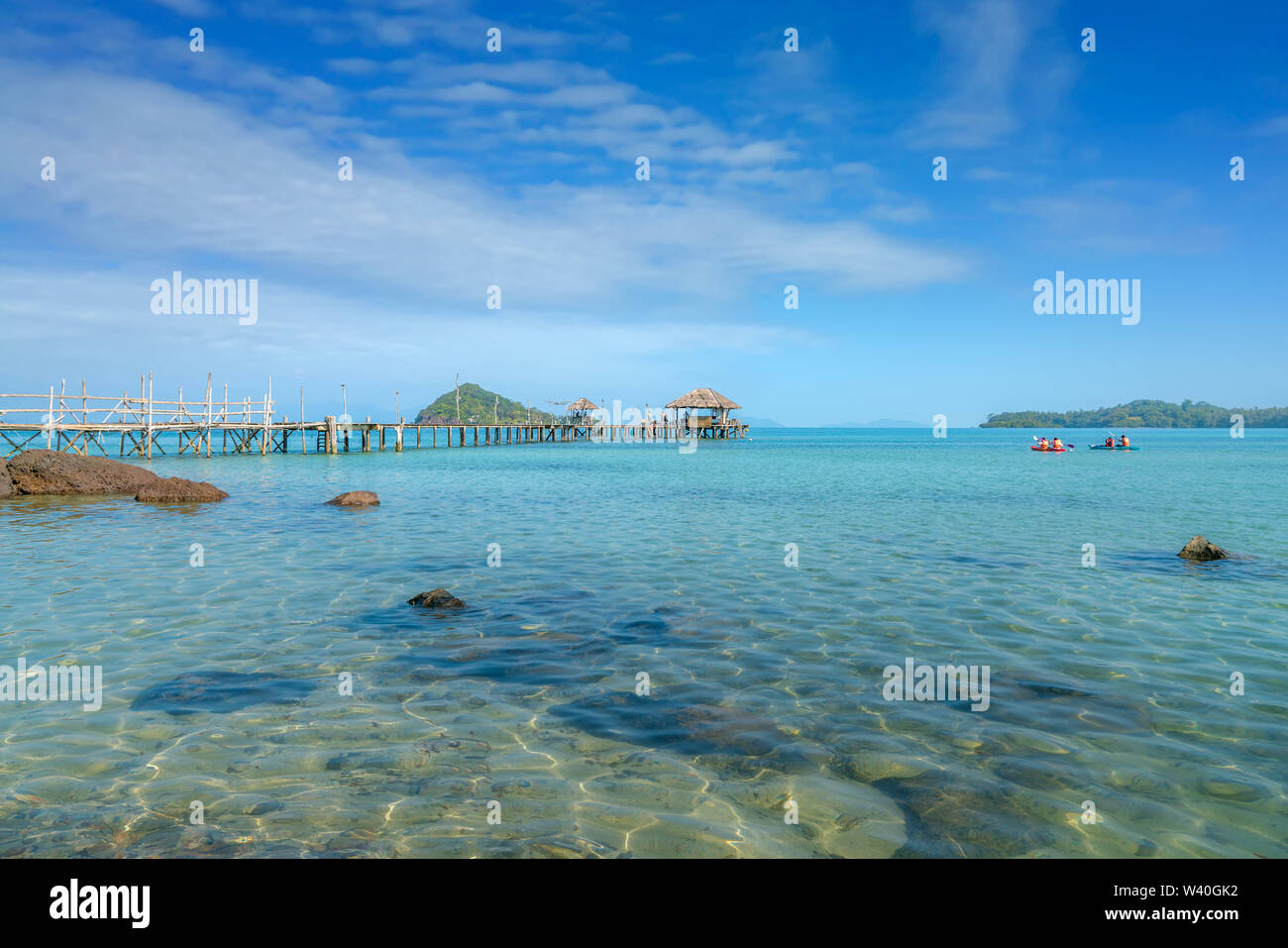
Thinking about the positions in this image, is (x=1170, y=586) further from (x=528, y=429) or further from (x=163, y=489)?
(x=528, y=429)

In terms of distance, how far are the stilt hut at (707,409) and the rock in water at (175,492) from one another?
71.0 m

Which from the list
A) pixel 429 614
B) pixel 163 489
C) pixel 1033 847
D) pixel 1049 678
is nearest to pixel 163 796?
pixel 429 614

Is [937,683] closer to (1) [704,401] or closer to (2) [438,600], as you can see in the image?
(2) [438,600]

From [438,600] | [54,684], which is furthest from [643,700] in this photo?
[54,684]

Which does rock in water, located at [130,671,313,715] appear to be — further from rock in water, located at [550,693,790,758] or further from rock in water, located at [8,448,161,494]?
rock in water, located at [8,448,161,494]

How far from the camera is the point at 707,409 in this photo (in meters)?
94.3

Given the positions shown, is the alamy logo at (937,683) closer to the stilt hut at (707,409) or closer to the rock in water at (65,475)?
the rock in water at (65,475)

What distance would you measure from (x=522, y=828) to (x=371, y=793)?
1208 mm

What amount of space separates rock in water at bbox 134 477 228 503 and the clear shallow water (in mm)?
7029

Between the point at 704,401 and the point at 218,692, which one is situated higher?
the point at 704,401

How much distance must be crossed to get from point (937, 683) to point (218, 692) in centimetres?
717
